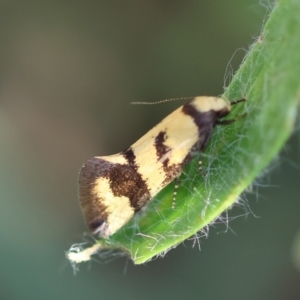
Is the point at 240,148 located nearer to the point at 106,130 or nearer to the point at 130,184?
the point at 130,184

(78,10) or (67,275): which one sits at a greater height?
(78,10)

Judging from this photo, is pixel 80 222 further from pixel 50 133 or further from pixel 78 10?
pixel 78 10

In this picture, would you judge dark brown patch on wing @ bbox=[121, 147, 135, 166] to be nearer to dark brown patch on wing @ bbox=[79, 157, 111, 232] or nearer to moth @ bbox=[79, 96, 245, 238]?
moth @ bbox=[79, 96, 245, 238]

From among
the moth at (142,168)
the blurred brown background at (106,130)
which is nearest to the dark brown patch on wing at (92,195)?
the moth at (142,168)

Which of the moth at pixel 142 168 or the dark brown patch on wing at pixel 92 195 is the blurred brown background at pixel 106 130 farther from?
the dark brown patch on wing at pixel 92 195

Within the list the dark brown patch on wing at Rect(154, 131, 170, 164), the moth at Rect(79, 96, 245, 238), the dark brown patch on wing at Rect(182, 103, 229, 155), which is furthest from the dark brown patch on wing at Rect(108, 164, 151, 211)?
the dark brown patch on wing at Rect(182, 103, 229, 155)

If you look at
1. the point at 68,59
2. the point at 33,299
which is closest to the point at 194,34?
the point at 68,59
